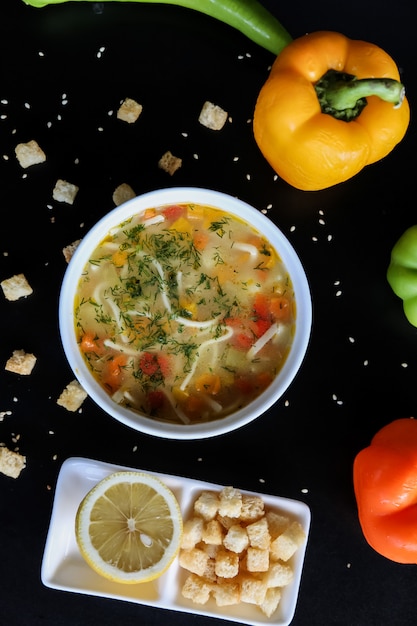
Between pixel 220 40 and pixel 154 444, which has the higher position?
pixel 220 40

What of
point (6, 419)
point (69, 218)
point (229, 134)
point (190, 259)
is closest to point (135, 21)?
point (229, 134)

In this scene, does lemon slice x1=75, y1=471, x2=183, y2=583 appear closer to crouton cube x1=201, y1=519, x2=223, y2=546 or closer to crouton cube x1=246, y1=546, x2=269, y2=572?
crouton cube x1=201, y1=519, x2=223, y2=546

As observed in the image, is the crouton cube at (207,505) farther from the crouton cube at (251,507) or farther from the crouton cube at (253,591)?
the crouton cube at (253,591)

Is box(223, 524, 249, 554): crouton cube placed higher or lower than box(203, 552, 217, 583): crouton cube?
higher

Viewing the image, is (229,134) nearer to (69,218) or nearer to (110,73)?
(110,73)

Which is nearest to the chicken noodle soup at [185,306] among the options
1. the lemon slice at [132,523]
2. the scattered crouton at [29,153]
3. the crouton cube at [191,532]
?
the lemon slice at [132,523]

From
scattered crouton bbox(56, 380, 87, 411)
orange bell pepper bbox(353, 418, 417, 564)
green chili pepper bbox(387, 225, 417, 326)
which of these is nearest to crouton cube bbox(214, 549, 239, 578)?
orange bell pepper bbox(353, 418, 417, 564)
